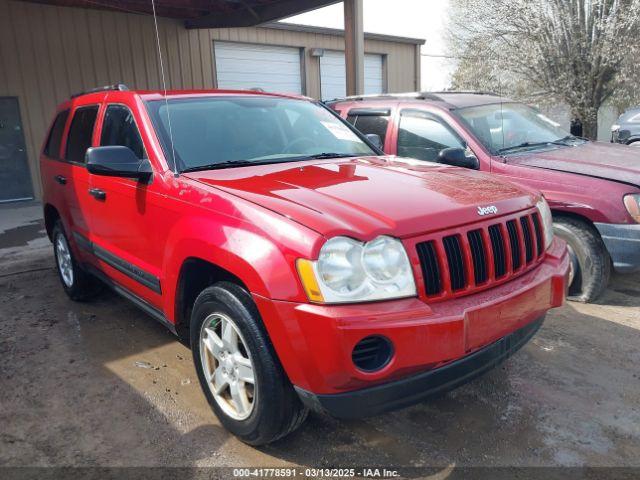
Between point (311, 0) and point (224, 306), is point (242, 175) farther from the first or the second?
point (311, 0)

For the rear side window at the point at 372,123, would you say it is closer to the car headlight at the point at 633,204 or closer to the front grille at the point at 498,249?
the car headlight at the point at 633,204

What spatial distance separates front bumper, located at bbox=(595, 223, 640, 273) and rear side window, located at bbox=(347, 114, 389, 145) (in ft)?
7.60

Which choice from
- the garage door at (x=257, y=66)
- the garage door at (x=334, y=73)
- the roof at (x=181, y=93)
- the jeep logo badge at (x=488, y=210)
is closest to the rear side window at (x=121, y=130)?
the roof at (x=181, y=93)

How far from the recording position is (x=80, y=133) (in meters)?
4.31

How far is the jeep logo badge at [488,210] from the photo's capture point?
8.14ft

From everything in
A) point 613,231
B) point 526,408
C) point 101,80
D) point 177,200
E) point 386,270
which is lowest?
point 526,408

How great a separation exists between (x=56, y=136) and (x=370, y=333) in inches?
160

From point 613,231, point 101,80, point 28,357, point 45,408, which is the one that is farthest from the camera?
point 101,80

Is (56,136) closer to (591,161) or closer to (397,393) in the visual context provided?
(397,393)

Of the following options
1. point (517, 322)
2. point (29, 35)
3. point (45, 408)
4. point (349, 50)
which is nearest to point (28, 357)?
point (45, 408)

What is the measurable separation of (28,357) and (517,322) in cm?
327

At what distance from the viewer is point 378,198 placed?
248 cm

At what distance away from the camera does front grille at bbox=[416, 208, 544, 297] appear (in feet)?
7.42

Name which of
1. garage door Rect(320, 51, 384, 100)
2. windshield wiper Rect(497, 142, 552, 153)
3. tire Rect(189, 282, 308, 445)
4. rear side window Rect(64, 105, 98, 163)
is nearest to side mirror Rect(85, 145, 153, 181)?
tire Rect(189, 282, 308, 445)
